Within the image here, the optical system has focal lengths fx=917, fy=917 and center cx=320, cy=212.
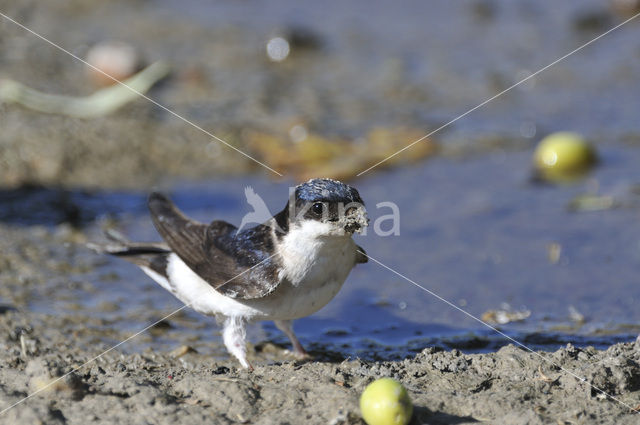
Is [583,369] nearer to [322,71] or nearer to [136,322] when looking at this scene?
[136,322]

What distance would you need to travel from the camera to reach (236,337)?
4750 mm

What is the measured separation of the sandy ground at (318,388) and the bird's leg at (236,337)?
0.28 ft

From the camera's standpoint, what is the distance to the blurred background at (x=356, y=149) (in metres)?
5.64

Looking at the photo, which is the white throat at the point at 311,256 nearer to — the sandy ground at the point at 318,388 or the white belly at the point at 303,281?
the white belly at the point at 303,281

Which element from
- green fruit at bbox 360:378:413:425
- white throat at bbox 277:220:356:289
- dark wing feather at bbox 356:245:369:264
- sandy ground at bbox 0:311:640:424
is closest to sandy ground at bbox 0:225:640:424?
sandy ground at bbox 0:311:640:424

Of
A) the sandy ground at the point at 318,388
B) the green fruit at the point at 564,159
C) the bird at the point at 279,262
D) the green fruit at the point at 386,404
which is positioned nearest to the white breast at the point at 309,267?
the bird at the point at 279,262

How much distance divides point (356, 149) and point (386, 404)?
471 centimetres

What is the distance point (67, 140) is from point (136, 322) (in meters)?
2.83

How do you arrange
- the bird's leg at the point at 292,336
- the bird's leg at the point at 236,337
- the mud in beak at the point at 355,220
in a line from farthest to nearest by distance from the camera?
the bird's leg at the point at 292,336 < the bird's leg at the point at 236,337 < the mud in beak at the point at 355,220

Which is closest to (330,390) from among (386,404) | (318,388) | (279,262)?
(318,388)

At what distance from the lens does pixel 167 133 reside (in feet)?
27.1

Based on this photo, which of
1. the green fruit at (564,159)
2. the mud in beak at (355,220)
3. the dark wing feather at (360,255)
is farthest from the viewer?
the green fruit at (564,159)

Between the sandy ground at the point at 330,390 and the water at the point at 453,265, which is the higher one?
the water at the point at 453,265

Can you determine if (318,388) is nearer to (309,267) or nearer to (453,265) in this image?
(309,267)
